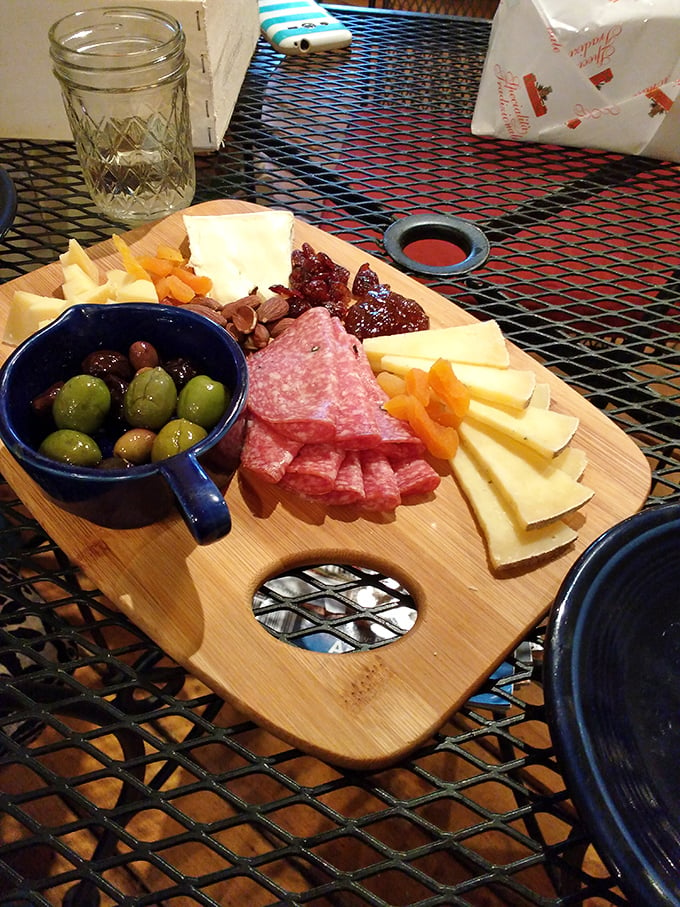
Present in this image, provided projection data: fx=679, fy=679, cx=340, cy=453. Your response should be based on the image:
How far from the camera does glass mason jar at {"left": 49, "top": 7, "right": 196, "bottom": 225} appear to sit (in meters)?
1.13

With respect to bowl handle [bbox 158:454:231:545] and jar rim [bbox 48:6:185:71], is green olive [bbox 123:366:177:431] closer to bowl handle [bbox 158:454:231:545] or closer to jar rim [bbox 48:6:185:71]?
bowl handle [bbox 158:454:231:545]

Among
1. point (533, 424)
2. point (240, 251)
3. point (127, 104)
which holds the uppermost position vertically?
point (127, 104)

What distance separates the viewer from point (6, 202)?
43.6 inches

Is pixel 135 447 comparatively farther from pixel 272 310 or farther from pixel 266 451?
pixel 272 310

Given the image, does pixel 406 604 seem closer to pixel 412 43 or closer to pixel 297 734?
pixel 297 734

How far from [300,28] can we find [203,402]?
145cm

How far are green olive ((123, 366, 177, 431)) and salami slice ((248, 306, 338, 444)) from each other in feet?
0.47

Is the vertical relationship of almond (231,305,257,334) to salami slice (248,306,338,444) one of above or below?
above

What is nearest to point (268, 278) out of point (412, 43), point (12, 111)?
point (12, 111)

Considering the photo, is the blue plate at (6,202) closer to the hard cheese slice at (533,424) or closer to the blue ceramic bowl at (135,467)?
the blue ceramic bowl at (135,467)

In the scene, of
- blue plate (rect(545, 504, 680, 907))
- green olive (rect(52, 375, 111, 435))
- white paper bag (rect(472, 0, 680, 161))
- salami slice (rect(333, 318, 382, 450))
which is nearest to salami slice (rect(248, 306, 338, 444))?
salami slice (rect(333, 318, 382, 450))

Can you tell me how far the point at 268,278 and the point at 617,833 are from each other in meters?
0.95

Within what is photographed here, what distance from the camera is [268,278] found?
118 cm

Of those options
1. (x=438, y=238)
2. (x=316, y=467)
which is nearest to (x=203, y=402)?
(x=316, y=467)
